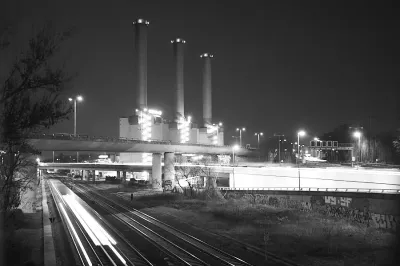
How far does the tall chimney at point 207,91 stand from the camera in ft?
502

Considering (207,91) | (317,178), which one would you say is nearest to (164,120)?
(207,91)

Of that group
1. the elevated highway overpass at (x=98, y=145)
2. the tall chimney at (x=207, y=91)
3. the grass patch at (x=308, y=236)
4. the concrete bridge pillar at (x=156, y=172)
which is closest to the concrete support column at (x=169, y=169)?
the elevated highway overpass at (x=98, y=145)

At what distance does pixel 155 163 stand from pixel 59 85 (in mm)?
60668

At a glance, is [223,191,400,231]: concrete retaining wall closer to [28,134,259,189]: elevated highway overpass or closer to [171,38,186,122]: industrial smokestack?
[28,134,259,189]: elevated highway overpass

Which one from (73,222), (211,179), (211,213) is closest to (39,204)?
(73,222)

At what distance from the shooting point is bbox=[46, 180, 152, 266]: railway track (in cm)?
1963

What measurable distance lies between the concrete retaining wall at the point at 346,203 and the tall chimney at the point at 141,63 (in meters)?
79.6

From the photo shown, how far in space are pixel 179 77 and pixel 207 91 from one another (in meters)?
18.0

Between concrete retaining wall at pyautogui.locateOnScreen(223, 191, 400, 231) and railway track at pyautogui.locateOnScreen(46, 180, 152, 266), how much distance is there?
70.5 ft

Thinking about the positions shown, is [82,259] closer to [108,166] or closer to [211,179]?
[211,179]

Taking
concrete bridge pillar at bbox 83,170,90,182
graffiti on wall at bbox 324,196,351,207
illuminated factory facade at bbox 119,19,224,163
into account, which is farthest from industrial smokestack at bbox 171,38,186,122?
graffiti on wall at bbox 324,196,351,207

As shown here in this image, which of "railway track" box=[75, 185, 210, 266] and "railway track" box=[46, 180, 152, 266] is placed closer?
"railway track" box=[75, 185, 210, 266]

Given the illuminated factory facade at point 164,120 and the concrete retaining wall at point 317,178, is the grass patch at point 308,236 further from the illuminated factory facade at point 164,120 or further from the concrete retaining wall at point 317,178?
the illuminated factory facade at point 164,120

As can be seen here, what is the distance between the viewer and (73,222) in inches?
1324
